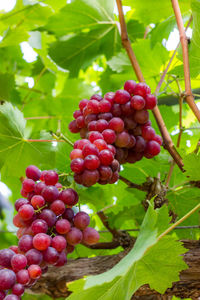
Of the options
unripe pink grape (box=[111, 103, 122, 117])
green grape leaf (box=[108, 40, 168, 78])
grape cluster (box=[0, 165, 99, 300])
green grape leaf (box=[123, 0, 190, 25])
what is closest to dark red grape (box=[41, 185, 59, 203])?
grape cluster (box=[0, 165, 99, 300])

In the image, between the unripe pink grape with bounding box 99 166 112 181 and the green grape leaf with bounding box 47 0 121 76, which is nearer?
the unripe pink grape with bounding box 99 166 112 181

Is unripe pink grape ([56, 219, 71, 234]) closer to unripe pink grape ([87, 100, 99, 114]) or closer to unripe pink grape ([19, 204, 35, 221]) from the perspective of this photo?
unripe pink grape ([19, 204, 35, 221])

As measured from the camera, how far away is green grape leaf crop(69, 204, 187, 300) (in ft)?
1.74

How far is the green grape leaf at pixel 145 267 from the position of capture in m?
0.53

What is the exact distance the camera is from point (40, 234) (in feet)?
2.01

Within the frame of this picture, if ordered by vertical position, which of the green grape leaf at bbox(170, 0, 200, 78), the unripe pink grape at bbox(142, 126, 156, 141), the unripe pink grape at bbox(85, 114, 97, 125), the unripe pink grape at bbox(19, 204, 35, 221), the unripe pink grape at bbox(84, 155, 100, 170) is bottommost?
the unripe pink grape at bbox(19, 204, 35, 221)

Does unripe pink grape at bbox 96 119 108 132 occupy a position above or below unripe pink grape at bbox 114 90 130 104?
below

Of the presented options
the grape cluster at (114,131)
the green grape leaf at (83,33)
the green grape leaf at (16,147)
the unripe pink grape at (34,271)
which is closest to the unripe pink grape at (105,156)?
the grape cluster at (114,131)

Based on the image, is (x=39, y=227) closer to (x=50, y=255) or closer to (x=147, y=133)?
(x=50, y=255)

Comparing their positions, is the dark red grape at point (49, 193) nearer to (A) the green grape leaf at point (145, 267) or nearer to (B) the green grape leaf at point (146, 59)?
(A) the green grape leaf at point (145, 267)

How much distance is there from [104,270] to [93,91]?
2.96ft

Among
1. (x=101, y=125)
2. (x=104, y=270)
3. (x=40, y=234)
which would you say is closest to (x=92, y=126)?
(x=101, y=125)

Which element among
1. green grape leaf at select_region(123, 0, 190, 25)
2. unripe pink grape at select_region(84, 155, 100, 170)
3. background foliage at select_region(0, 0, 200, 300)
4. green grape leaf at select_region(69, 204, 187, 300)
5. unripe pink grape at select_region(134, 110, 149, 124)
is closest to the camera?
green grape leaf at select_region(69, 204, 187, 300)

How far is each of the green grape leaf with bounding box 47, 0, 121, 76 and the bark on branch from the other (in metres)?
0.76
